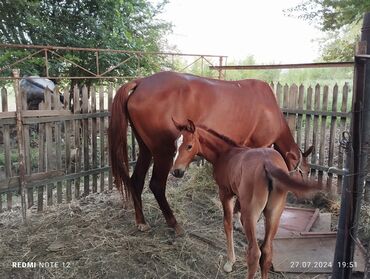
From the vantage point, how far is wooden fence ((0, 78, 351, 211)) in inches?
154

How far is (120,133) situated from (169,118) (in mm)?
566

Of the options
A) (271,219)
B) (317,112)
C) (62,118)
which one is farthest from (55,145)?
(317,112)

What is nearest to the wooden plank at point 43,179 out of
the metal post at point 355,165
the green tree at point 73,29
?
the green tree at point 73,29

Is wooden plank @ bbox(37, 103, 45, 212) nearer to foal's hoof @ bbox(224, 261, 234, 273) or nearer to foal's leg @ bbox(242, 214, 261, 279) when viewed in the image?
foal's hoof @ bbox(224, 261, 234, 273)

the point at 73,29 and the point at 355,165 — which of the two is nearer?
the point at 355,165

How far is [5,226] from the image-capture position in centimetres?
379

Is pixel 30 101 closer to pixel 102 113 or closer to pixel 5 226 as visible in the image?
pixel 102 113

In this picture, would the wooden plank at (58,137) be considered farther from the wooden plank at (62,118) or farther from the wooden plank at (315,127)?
the wooden plank at (315,127)

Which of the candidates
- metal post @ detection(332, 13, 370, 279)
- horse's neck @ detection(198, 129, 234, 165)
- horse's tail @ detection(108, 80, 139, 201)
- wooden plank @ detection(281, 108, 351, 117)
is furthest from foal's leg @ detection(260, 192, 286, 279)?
wooden plank @ detection(281, 108, 351, 117)

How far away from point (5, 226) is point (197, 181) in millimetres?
2640

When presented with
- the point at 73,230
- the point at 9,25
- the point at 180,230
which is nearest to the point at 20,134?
the point at 73,230

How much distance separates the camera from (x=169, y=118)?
11.5 feet

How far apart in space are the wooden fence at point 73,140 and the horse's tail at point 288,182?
8.44 ft

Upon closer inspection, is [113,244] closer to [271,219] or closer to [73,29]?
[271,219]
